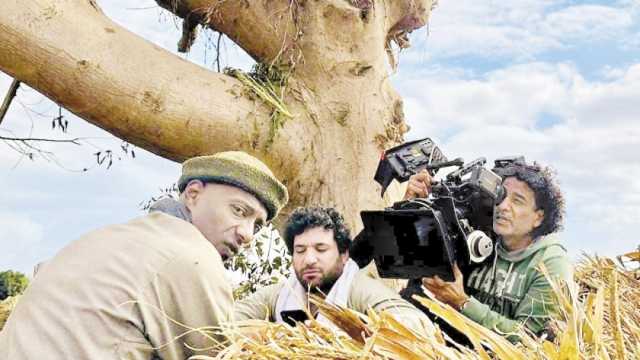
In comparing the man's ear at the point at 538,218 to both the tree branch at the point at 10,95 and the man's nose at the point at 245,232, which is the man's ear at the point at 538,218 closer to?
the man's nose at the point at 245,232

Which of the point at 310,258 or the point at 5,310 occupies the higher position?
the point at 310,258

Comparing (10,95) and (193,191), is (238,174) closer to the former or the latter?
(193,191)

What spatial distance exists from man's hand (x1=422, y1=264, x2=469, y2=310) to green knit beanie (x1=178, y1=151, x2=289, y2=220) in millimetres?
866

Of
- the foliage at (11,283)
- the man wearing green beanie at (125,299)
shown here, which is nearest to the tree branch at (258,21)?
the man wearing green beanie at (125,299)

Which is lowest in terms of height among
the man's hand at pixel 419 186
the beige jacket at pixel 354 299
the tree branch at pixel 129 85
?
the beige jacket at pixel 354 299

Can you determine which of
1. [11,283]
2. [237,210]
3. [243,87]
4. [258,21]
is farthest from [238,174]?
[11,283]

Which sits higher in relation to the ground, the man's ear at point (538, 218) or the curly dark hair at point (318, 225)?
the man's ear at point (538, 218)

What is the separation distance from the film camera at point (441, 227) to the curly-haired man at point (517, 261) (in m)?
0.07

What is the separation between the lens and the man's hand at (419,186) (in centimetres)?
347

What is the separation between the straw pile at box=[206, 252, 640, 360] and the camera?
143 cm

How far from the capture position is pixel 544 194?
11.3 ft

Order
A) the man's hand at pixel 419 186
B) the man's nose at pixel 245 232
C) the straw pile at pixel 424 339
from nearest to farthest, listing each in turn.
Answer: the straw pile at pixel 424 339 → the man's nose at pixel 245 232 → the man's hand at pixel 419 186

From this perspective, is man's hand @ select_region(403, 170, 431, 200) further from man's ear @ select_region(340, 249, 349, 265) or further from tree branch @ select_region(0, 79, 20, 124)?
tree branch @ select_region(0, 79, 20, 124)

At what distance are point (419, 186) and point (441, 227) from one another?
366mm
